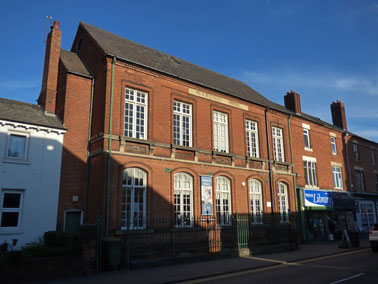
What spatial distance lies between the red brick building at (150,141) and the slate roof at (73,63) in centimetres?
8

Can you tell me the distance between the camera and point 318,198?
23578 millimetres

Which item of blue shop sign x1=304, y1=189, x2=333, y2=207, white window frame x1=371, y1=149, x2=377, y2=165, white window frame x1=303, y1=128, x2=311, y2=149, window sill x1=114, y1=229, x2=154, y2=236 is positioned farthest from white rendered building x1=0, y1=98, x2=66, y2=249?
white window frame x1=371, y1=149, x2=377, y2=165

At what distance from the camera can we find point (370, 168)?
3180cm

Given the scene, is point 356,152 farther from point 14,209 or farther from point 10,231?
point 10,231

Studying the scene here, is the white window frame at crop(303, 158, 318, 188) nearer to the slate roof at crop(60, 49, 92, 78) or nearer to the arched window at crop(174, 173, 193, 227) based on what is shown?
the arched window at crop(174, 173, 193, 227)

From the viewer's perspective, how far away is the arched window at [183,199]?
51.1ft

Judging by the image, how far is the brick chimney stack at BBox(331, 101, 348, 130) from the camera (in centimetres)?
3080

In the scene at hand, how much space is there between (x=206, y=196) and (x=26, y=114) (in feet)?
32.5

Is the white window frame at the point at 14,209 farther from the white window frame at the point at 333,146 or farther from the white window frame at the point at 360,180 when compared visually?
the white window frame at the point at 360,180

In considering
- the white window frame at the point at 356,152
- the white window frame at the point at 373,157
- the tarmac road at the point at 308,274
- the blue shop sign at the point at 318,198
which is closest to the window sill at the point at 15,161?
the tarmac road at the point at 308,274

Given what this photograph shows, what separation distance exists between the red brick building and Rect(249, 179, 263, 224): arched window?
6 cm

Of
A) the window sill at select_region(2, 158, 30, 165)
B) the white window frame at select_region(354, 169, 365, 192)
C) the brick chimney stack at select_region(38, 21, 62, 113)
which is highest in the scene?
the brick chimney stack at select_region(38, 21, 62, 113)

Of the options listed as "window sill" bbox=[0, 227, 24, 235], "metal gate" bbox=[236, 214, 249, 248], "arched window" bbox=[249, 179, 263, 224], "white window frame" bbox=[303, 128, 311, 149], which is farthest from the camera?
"white window frame" bbox=[303, 128, 311, 149]

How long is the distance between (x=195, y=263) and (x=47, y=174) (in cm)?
773
